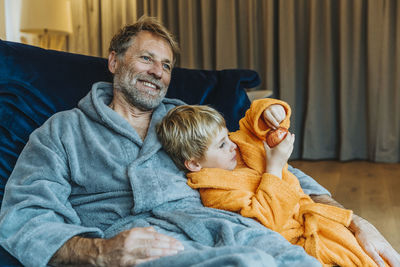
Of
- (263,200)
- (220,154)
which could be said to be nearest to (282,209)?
(263,200)

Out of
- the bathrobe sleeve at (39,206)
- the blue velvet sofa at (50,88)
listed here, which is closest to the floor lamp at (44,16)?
the blue velvet sofa at (50,88)

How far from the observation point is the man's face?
58.5 inches

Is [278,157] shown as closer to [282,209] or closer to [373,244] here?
[282,209]

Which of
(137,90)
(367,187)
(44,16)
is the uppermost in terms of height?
(44,16)

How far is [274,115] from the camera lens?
4.25 feet

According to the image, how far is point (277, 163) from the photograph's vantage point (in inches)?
47.3

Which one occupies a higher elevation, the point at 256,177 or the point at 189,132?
the point at 189,132

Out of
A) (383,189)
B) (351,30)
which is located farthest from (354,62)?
(383,189)

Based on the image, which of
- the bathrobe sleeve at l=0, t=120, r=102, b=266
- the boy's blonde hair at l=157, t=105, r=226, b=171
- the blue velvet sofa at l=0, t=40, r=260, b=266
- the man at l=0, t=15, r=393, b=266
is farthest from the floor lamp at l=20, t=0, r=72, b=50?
the boy's blonde hair at l=157, t=105, r=226, b=171

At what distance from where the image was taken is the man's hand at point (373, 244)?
3.66ft

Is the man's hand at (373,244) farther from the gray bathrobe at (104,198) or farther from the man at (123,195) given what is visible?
the gray bathrobe at (104,198)

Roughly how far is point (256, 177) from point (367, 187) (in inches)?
72.6

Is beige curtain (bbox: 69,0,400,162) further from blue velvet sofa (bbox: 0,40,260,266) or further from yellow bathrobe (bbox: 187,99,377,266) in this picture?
yellow bathrobe (bbox: 187,99,377,266)

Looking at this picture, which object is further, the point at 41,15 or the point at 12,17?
the point at 12,17
